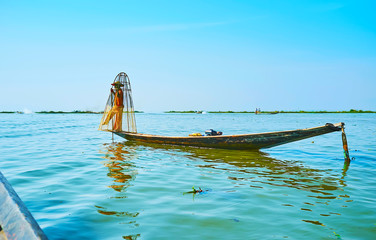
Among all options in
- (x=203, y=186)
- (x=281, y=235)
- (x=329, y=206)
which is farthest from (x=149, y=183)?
(x=329, y=206)

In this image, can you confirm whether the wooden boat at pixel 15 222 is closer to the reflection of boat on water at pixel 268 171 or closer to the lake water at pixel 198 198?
the lake water at pixel 198 198

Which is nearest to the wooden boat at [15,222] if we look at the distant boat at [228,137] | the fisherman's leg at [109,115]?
the distant boat at [228,137]

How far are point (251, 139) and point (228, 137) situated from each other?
3.26 ft

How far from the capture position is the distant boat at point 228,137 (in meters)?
8.76

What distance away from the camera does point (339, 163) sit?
898 centimetres

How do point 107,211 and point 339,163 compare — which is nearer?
point 107,211

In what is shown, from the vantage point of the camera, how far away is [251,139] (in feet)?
32.9

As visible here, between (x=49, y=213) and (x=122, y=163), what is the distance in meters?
4.61

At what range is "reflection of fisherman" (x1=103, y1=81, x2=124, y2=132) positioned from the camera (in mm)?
13787

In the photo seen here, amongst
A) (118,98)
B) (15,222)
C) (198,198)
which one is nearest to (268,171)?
(198,198)

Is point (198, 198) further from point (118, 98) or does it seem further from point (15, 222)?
point (118, 98)

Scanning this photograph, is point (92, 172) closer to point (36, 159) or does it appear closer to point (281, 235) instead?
point (36, 159)

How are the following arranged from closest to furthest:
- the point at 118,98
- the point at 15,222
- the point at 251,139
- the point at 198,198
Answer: the point at 15,222 → the point at 198,198 → the point at 251,139 → the point at 118,98

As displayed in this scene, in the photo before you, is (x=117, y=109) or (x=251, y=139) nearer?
(x=251, y=139)
